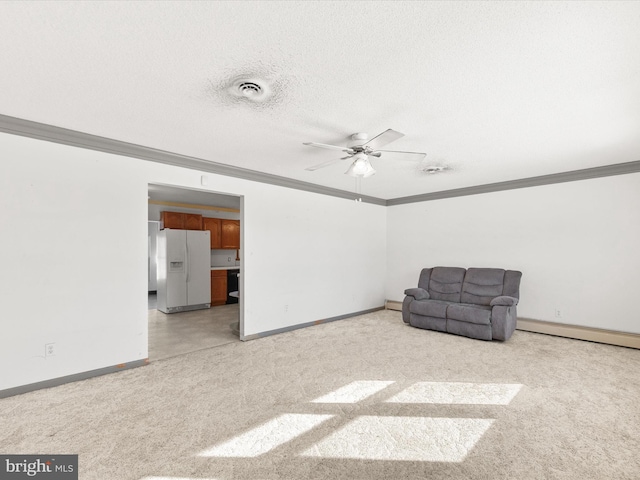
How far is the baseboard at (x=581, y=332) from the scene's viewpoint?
13.4 ft

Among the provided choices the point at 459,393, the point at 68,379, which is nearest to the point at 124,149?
the point at 68,379

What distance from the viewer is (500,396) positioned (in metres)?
2.73

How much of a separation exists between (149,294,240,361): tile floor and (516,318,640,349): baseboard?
4.56 meters

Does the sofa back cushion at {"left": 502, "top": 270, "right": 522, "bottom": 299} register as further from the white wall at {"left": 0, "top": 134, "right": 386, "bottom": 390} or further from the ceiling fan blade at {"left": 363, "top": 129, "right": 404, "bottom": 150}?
the white wall at {"left": 0, "top": 134, "right": 386, "bottom": 390}

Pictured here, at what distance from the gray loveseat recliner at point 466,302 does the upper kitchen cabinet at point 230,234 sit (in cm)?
461

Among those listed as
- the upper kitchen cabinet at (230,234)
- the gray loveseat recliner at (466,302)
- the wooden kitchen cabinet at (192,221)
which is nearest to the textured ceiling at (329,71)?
the gray loveseat recliner at (466,302)

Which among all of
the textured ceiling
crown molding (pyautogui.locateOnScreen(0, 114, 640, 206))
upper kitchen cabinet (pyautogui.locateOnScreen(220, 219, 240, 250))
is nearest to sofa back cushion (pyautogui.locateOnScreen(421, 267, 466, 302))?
crown molding (pyautogui.locateOnScreen(0, 114, 640, 206))

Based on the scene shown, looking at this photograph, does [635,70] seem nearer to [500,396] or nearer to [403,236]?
[500,396]

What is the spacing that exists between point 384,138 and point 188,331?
418 centimetres

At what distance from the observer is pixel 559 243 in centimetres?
476

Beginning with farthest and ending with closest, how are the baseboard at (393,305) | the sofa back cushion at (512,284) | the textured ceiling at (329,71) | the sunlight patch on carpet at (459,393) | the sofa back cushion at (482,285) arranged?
the baseboard at (393,305)
the sofa back cushion at (482,285)
the sofa back cushion at (512,284)
the sunlight patch on carpet at (459,393)
the textured ceiling at (329,71)

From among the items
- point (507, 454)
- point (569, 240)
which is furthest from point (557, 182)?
point (507, 454)

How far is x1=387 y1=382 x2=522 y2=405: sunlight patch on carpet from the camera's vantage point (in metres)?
2.64

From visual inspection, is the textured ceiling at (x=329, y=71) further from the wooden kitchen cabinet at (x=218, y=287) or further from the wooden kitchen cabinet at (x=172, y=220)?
the wooden kitchen cabinet at (x=218, y=287)
